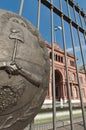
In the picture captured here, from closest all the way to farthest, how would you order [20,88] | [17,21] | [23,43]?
[20,88]
[23,43]
[17,21]

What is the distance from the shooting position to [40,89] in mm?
1544

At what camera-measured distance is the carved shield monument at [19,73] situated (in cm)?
126

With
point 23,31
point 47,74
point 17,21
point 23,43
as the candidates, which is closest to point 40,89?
point 47,74

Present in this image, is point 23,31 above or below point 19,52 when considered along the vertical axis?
above

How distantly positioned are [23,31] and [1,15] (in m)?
0.27

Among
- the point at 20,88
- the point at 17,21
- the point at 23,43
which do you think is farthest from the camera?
the point at 17,21

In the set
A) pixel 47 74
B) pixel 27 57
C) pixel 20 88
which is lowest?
pixel 20 88

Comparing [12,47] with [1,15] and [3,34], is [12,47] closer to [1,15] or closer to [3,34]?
[3,34]

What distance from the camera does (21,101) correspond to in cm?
135

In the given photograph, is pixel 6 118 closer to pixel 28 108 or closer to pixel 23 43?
pixel 28 108

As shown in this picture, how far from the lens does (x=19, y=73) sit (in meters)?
1.31

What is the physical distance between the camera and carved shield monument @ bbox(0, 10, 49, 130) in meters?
1.26

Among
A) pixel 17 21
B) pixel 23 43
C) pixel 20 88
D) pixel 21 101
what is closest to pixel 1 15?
pixel 17 21

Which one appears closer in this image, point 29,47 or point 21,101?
point 21,101
